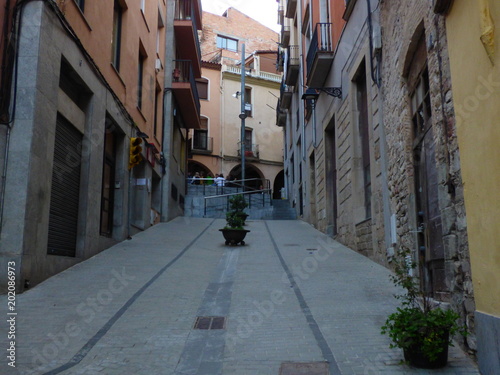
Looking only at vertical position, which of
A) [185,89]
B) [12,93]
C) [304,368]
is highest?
[185,89]

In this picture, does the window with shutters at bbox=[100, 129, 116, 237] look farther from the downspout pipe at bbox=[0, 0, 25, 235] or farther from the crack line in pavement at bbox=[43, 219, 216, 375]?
the downspout pipe at bbox=[0, 0, 25, 235]

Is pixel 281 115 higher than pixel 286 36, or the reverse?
pixel 286 36

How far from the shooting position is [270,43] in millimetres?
42719

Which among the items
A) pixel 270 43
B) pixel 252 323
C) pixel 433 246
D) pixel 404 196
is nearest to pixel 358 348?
pixel 252 323

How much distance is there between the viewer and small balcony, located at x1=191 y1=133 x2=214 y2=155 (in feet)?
110

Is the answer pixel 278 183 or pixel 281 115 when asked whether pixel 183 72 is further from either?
pixel 278 183

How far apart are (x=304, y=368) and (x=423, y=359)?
3.43 ft

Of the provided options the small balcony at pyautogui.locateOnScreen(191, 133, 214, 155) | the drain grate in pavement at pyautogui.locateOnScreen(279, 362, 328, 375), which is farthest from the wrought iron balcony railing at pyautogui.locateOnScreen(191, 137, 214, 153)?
the drain grate in pavement at pyautogui.locateOnScreen(279, 362, 328, 375)

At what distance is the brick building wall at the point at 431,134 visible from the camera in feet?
16.3

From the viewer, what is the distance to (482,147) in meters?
4.25

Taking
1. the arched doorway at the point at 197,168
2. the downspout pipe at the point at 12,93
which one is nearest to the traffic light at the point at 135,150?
the downspout pipe at the point at 12,93

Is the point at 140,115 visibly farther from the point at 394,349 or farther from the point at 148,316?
the point at 394,349

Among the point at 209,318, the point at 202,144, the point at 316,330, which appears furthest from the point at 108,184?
the point at 202,144

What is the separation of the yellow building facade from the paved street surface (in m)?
0.56
